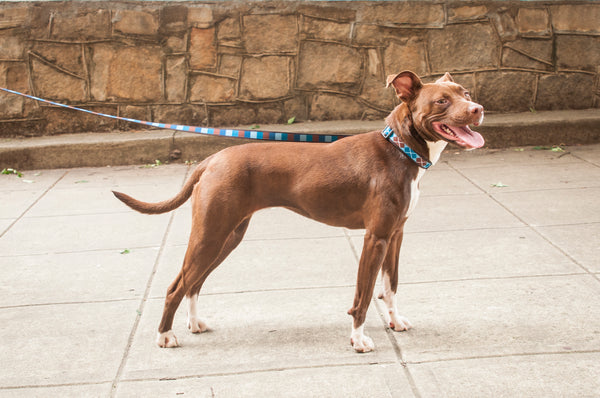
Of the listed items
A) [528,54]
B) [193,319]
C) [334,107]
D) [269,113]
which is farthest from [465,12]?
[193,319]

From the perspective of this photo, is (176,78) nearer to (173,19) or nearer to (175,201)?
(173,19)

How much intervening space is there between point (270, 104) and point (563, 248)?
4683 mm

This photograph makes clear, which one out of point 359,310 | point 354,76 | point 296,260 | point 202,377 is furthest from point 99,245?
point 354,76

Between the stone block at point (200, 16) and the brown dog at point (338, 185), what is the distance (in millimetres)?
5074

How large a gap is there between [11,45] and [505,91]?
651 centimetres

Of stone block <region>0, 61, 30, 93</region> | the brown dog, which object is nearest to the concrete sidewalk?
the brown dog

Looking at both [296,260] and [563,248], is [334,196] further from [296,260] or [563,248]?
[563,248]

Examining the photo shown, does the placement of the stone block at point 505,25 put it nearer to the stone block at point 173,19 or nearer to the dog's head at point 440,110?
the stone block at point 173,19

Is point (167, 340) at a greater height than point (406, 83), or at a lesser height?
lesser

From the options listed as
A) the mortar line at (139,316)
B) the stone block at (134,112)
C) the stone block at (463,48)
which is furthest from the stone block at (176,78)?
the stone block at (463,48)

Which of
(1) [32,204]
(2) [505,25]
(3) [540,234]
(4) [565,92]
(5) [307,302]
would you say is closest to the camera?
(5) [307,302]

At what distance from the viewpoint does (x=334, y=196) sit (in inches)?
140

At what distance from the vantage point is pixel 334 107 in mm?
8680

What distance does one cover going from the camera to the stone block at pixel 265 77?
27.7 feet
